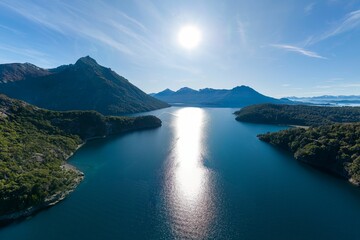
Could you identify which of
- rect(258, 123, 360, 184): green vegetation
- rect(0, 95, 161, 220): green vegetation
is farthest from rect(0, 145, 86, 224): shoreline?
rect(258, 123, 360, 184): green vegetation

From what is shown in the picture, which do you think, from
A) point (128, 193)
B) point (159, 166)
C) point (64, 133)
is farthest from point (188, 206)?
point (64, 133)

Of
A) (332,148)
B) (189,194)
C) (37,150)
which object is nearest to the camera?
(189,194)

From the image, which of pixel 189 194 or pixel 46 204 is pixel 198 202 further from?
pixel 46 204

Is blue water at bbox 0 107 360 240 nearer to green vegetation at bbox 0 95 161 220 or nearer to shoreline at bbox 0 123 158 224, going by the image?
shoreline at bbox 0 123 158 224

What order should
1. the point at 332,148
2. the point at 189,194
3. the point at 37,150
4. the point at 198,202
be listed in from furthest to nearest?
1. the point at 332,148
2. the point at 37,150
3. the point at 189,194
4. the point at 198,202

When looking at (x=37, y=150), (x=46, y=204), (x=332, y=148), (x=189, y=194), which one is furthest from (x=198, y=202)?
(x=332, y=148)

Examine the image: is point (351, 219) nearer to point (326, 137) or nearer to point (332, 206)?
point (332, 206)

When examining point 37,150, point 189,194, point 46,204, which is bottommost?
point 46,204
